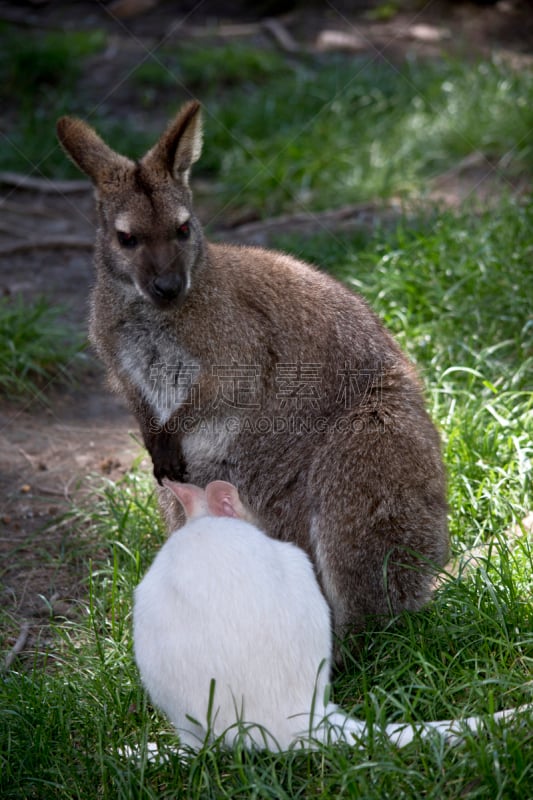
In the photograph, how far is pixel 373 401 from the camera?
3.81m

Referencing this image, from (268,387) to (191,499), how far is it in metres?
0.77

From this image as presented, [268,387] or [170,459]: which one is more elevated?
[268,387]

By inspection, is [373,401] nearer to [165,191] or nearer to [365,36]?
[165,191]

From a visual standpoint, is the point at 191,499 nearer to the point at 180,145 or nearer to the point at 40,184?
the point at 180,145

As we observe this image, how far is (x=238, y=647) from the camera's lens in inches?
113

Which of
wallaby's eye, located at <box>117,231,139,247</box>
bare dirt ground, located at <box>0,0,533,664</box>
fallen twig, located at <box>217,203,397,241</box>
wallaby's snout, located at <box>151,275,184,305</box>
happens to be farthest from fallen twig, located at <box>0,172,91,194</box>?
wallaby's snout, located at <box>151,275,184,305</box>

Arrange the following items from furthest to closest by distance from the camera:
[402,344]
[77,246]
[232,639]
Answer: [77,246]
[402,344]
[232,639]

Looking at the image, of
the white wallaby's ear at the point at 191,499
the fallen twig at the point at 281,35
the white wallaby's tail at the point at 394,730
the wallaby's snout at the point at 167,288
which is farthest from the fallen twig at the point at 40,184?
the white wallaby's tail at the point at 394,730

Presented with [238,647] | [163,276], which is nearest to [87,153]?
[163,276]

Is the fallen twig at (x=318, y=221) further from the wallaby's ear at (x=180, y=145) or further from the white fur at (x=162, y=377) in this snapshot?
the white fur at (x=162, y=377)

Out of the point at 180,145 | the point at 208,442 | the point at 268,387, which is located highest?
the point at 180,145

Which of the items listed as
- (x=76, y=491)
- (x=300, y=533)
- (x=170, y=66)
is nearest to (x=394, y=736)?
(x=300, y=533)

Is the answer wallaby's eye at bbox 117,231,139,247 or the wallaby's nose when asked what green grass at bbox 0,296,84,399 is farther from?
the wallaby's nose

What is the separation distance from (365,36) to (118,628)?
9.04 meters
